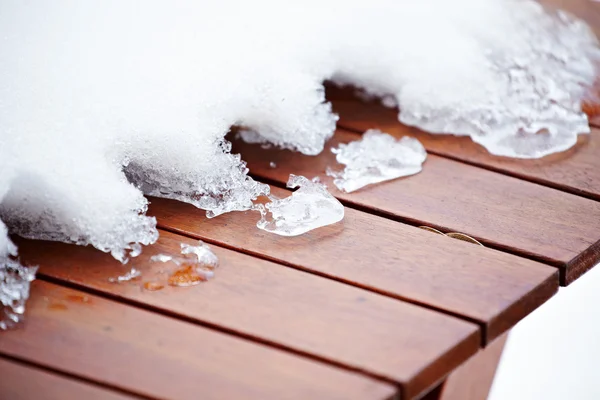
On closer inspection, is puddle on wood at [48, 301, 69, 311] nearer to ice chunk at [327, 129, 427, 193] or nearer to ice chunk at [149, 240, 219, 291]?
ice chunk at [149, 240, 219, 291]

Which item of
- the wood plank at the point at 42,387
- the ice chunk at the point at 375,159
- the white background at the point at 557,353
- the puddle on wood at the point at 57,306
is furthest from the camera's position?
the white background at the point at 557,353

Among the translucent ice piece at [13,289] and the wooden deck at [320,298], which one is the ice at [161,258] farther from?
the translucent ice piece at [13,289]

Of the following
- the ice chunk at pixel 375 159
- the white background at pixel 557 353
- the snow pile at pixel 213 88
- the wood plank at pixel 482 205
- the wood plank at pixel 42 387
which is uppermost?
the snow pile at pixel 213 88

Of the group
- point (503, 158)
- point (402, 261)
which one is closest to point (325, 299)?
point (402, 261)

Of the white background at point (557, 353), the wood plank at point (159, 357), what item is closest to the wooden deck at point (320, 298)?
the wood plank at point (159, 357)

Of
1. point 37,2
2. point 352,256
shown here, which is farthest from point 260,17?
point 352,256

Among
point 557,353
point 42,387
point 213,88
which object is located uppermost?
point 213,88

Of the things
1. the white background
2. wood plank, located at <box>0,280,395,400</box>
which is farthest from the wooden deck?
the white background

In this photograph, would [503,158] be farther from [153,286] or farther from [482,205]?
[153,286]
